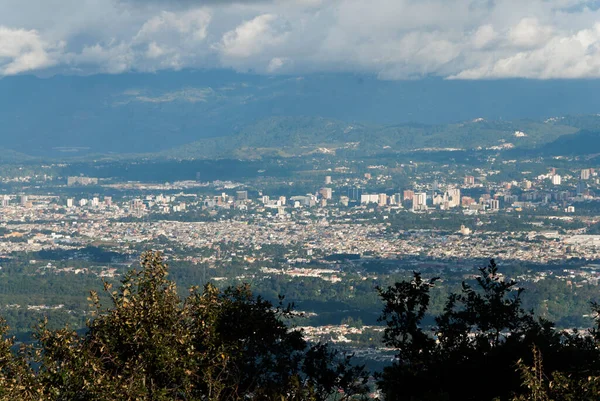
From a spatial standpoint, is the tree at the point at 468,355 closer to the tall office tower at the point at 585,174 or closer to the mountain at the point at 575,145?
the tall office tower at the point at 585,174

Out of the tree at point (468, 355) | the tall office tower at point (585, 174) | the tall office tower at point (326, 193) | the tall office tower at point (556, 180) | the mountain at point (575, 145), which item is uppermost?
the mountain at point (575, 145)

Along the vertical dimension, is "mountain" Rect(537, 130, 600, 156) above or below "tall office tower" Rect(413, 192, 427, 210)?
above

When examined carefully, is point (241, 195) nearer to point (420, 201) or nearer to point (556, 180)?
point (420, 201)

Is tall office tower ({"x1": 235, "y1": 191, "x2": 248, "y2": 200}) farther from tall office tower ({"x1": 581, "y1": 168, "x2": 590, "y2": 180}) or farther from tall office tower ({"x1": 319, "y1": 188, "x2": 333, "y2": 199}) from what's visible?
tall office tower ({"x1": 581, "y1": 168, "x2": 590, "y2": 180})

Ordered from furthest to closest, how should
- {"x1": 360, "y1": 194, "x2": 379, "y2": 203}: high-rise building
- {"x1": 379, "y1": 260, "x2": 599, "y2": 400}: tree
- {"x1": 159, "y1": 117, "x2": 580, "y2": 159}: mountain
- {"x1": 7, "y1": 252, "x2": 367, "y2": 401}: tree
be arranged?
{"x1": 159, "y1": 117, "x2": 580, "y2": 159}: mountain → {"x1": 360, "y1": 194, "x2": 379, "y2": 203}: high-rise building → {"x1": 379, "y1": 260, "x2": 599, "y2": 400}: tree → {"x1": 7, "y1": 252, "x2": 367, "y2": 401}: tree

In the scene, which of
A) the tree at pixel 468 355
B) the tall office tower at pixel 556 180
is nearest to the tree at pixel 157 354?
the tree at pixel 468 355

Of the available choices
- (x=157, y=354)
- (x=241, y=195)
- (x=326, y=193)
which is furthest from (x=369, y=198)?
(x=157, y=354)

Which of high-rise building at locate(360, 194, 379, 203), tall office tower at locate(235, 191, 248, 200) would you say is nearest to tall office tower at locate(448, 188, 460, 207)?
high-rise building at locate(360, 194, 379, 203)

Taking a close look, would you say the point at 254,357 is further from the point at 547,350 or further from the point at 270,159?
the point at 270,159

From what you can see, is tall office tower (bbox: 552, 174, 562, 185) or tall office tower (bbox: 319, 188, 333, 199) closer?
tall office tower (bbox: 319, 188, 333, 199)
